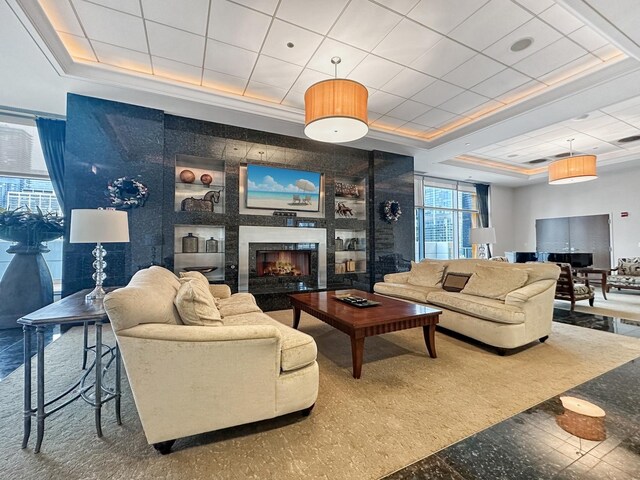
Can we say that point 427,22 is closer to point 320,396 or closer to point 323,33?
point 323,33

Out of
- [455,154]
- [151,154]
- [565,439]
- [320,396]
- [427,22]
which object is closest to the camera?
[565,439]

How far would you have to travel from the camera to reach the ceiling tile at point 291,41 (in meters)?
2.92

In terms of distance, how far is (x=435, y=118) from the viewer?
5.00 m

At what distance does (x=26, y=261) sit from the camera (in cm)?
396

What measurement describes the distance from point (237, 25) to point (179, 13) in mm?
534

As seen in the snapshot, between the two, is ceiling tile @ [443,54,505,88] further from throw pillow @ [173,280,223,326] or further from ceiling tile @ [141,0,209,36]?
throw pillow @ [173,280,223,326]

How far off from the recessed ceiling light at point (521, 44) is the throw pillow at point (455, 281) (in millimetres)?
2794

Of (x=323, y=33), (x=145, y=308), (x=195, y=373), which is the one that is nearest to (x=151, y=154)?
(x=323, y=33)

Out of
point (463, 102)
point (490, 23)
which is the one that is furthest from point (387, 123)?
point (490, 23)

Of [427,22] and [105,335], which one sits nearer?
[427,22]

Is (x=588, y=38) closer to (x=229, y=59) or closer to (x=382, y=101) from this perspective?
(x=382, y=101)

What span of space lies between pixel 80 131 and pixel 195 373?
4.11m

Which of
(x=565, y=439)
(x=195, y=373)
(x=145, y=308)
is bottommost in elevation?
(x=565, y=439)

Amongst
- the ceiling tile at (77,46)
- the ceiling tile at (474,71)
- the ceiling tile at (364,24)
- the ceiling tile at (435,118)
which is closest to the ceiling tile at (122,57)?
the ceiling tile at (77,46)
